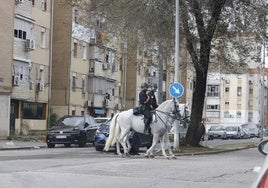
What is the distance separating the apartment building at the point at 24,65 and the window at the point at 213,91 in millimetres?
72548

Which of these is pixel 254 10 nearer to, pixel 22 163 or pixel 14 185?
pixel 22 163

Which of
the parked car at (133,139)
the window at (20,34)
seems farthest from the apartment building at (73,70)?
the parked car at (133,139)

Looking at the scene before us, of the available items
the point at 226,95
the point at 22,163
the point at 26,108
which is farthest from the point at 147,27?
the point at 226,95

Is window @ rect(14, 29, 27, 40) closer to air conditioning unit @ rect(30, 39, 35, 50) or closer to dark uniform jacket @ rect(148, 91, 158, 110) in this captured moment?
air conditioning unit @ rect(30, 39, 35, 50)

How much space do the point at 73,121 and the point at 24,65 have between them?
16.0 metres

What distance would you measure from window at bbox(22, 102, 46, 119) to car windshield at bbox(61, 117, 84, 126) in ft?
50.0

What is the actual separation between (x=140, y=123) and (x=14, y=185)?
947cm

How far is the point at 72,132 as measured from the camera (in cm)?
3022

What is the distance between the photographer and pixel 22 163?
53.6ft

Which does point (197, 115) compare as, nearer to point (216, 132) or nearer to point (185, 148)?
point (185, 148)

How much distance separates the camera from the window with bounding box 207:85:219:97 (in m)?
119

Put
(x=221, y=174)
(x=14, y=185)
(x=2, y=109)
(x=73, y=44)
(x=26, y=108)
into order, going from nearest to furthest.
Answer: (x=14, y=185) → (x=221, y=174) → (x=2, y=109) → (x=26, y=108) → (x=73, y=44)

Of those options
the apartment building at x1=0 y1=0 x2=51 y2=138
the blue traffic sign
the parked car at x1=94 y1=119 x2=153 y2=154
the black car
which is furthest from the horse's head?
the apartment building at x1=0 y1=0 x2=51 y2=138

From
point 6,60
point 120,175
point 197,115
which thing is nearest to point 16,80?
point 6,60
